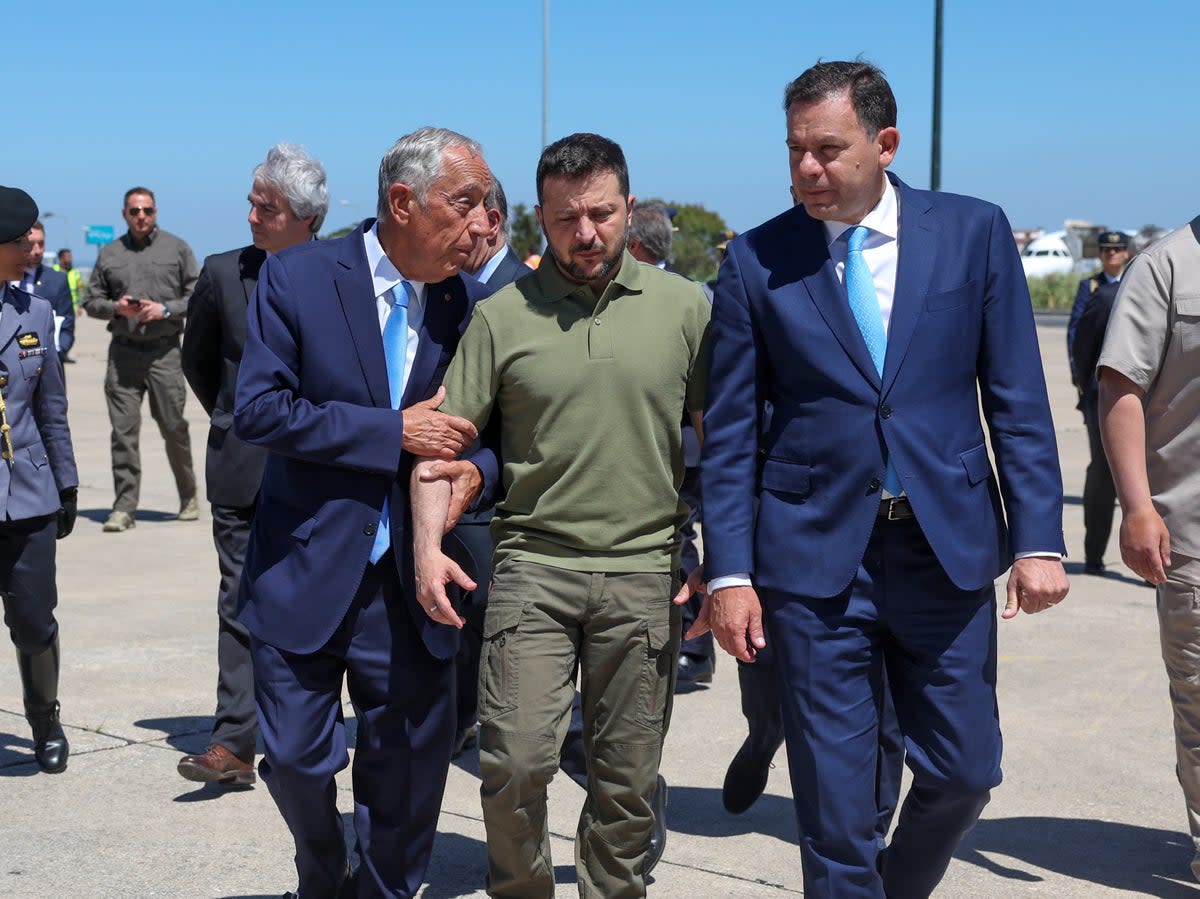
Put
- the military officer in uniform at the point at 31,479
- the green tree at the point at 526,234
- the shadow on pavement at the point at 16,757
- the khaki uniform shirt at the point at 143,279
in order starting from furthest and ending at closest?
the green tree at the point at 526,234, the khaki uniform shirt at the point at 143,279, the shadow on pavement at the point at 16,757, the military officer in uniform at the point at 31,479

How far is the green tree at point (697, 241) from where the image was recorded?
48.8 metres

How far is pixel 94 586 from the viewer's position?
9.23m

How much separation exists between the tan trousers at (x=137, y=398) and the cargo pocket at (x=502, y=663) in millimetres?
7998

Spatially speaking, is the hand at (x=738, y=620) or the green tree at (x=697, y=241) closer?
the hand at (x=738, y=620)

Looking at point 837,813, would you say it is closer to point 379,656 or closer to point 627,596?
point 627,596

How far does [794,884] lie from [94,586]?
5.74m

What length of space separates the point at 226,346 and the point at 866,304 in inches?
106

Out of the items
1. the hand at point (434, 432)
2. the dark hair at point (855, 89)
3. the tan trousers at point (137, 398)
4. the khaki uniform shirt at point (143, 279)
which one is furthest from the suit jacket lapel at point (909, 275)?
the tan trousers at point (137, 398)

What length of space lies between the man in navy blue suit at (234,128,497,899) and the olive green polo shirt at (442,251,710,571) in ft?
0.40

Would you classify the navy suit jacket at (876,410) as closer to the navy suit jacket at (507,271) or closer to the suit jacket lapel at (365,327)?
the suit jacket lapel at (365,327)

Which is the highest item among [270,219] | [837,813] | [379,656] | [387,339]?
[270,219]

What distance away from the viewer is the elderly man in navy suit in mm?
5293

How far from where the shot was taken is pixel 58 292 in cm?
1234

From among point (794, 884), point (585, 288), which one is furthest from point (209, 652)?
point (585, 288)
